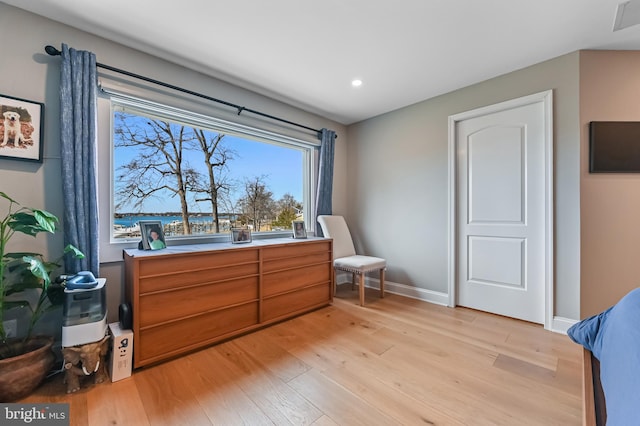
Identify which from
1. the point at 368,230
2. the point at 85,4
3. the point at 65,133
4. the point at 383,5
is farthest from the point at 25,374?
the point at 368,230

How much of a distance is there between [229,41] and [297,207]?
6.37 ft

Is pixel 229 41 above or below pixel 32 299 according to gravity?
above

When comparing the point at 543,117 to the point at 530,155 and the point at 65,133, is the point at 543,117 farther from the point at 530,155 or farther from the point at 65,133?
the point at 65,133

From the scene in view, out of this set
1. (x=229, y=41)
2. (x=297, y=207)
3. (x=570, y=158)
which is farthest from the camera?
(x=297, y=207)

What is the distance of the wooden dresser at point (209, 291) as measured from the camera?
173cm

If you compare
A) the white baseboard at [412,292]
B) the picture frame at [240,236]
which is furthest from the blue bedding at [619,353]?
the picture frame at [240,236]

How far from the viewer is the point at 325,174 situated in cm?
343

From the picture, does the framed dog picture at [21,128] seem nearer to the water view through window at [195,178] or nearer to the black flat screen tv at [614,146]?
the water view through window at [195,178]

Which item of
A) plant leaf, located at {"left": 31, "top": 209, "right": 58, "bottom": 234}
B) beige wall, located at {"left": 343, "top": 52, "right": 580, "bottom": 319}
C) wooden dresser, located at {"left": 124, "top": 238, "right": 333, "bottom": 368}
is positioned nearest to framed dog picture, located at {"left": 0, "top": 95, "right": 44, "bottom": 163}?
plant leaf, located at {"left": 31, "top": 209, "right": 58, "bottom": 234}

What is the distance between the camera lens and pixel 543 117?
7.64ft

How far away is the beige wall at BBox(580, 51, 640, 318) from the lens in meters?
2.08

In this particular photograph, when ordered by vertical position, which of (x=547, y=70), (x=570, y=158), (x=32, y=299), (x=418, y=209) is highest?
(x=547, y=70)

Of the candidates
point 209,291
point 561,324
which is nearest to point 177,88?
point 209,291

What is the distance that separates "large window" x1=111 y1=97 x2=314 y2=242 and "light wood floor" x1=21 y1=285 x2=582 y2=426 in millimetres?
1119
